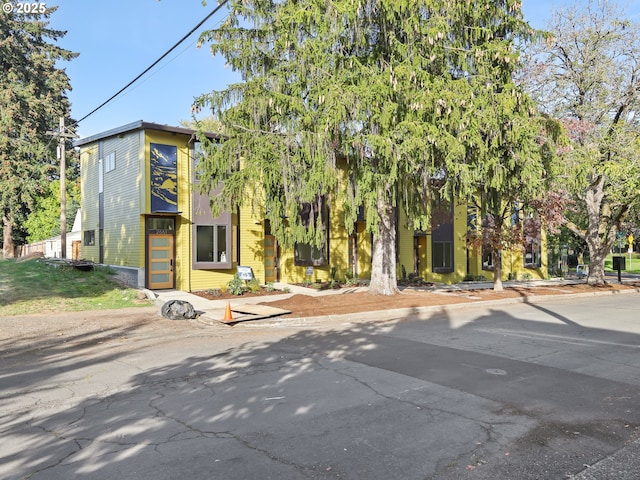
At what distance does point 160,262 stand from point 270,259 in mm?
5376

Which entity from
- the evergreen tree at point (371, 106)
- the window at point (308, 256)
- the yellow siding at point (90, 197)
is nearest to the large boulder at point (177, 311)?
the evergreen tree at point (371, 106)

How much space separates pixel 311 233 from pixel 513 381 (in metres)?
9.92

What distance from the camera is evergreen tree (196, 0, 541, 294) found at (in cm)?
1339

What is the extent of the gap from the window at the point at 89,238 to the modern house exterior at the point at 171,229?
6 cm

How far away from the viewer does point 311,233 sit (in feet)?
52.3

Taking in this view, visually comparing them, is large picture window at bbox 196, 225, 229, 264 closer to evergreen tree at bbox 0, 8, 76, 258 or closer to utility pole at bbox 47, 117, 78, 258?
utility pole at bbox 47, 117, 78, 258

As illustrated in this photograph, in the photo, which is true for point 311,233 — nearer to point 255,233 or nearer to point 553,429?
point 255,233

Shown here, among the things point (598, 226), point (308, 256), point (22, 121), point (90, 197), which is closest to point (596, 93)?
point (598, 226)

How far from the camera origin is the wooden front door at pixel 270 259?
2256cm

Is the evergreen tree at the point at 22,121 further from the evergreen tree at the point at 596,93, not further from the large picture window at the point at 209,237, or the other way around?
the evergreen tree at the point at 596,93

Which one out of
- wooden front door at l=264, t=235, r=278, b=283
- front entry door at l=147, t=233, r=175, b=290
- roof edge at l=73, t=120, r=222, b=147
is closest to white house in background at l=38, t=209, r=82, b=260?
roof edge at l=73, t=120, r=222, b=147

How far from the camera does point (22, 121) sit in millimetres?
36969

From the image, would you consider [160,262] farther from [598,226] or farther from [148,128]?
[598,226]

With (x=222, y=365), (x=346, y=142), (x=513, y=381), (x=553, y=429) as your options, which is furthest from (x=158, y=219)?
(x=553, y=429)
